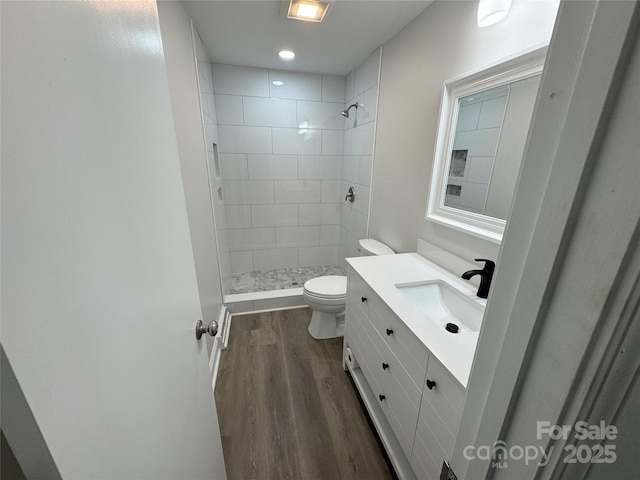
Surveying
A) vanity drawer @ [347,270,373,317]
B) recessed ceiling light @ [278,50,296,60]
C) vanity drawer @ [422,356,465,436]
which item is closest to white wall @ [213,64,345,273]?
recessed ceiling light @ [278,50,296,60]

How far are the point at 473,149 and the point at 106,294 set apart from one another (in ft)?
4.93

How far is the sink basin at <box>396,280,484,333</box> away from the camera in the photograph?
3.83 ft

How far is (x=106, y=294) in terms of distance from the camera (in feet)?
1.27

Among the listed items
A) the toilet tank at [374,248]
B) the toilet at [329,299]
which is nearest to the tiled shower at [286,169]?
the toilet tank at [374,248]

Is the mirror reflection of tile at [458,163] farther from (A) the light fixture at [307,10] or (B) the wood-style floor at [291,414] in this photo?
(B) the wood-style floor at [291,414]

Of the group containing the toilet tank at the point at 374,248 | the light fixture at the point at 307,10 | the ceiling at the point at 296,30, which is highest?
the ceiling at the point at 296,30

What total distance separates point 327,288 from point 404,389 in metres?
1.07

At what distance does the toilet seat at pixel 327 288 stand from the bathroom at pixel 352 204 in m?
0.51

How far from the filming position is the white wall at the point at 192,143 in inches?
51.0

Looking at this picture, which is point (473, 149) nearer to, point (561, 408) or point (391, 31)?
point (391, 31)

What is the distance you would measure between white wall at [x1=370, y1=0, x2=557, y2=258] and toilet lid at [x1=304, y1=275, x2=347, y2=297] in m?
0.52

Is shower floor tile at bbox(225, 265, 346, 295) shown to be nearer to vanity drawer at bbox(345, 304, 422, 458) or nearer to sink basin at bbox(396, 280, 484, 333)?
vanity drawer at bbox(345, 304, 422, 458)

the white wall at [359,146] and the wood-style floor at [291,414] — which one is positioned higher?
the white wall at [359,146]

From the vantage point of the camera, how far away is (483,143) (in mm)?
1214
